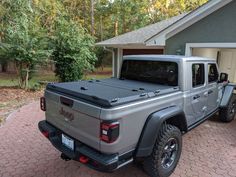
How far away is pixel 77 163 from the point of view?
13.1ft

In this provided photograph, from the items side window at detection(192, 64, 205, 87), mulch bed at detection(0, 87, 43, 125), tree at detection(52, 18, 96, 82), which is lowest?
mulch bed at detection(0, 87, 43, 125)

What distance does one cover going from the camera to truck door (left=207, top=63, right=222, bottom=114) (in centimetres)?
494

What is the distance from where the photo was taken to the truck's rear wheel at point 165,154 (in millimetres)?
3186

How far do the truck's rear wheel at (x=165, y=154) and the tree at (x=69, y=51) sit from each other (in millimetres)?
9104

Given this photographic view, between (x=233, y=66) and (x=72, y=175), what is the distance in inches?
448

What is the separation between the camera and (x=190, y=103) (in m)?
4.02

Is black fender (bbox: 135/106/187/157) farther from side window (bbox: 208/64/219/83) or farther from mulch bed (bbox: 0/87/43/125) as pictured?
mulch bed (bbox: 0/87/43/125)

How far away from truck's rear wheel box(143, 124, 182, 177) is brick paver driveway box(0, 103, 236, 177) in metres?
0.30

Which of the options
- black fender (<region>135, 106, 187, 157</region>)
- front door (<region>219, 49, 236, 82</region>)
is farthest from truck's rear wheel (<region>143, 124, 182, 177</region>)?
front door (<region>219, 49, 236, 82</region>)

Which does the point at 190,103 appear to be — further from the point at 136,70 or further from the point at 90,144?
the point at 90,144

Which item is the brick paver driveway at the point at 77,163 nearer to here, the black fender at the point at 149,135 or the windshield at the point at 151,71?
the black fender at the point at 149,135

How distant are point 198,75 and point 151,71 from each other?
3.27 ft

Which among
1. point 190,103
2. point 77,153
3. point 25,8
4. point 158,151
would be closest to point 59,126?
point 77,153

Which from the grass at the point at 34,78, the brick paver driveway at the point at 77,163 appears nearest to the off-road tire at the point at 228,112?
the brick paver driveway at the point at 77,163
